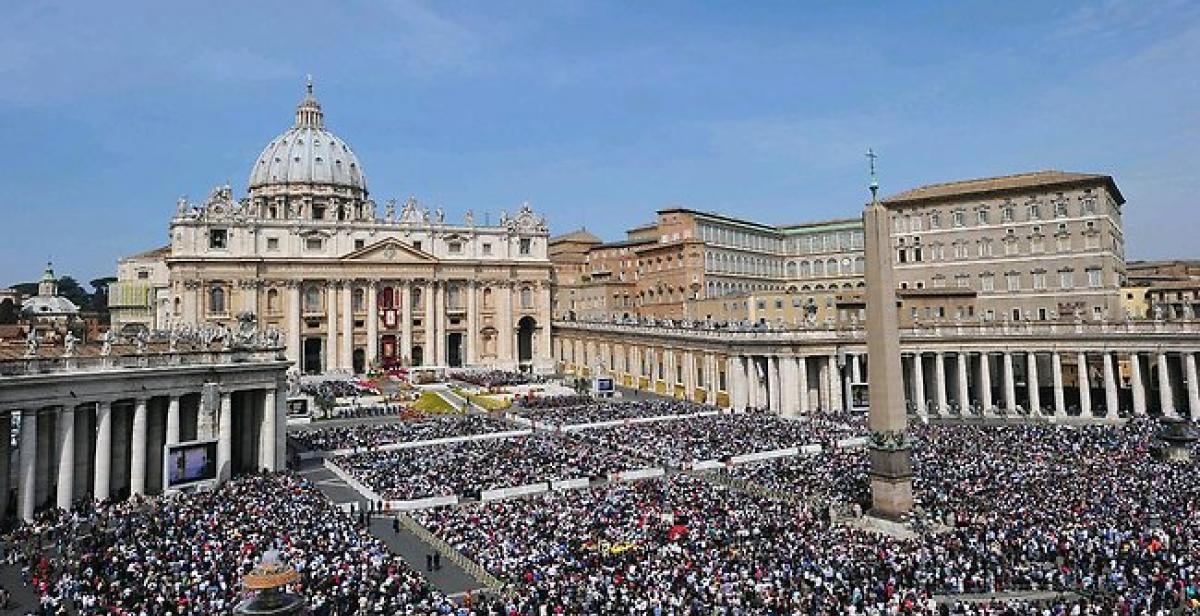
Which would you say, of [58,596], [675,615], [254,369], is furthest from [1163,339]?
[58,596]

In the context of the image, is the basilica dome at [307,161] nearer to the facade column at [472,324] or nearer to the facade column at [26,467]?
the facade column at [472,324]

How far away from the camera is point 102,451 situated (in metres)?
31.2

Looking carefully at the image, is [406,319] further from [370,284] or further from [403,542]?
[403,542]

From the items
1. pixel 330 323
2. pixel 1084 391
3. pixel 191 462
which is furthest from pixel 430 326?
pixel 1084 391

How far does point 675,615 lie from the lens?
17.3 m

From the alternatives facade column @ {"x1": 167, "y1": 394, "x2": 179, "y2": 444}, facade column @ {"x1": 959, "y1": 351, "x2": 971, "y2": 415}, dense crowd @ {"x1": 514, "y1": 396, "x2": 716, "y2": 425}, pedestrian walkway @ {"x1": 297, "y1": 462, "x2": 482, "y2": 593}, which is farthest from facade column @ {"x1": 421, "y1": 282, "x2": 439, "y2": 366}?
facade column @ {"x1": 167, "y1": 394, "x2": 179, "y2": 444}

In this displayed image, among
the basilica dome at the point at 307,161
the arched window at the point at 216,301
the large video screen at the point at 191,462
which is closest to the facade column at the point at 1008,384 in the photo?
the large video screen at the point at 191,462

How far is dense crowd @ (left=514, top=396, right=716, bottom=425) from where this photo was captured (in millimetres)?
51062

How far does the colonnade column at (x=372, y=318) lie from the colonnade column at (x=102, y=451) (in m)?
56.7

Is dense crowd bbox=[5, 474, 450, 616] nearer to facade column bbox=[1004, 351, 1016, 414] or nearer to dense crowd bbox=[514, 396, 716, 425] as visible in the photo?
dense crowd bbox=[514, 396, 716, 425]

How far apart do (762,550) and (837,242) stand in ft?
219

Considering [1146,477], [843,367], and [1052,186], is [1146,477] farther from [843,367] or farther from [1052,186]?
[1052,186]

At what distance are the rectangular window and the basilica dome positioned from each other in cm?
2948

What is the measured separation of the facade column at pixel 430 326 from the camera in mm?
90938
